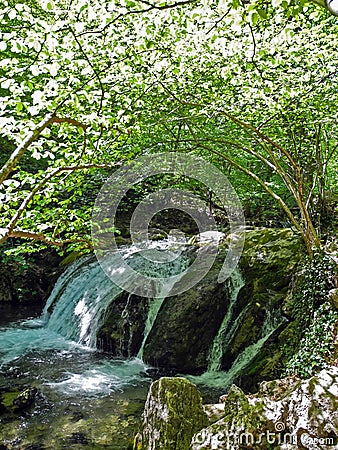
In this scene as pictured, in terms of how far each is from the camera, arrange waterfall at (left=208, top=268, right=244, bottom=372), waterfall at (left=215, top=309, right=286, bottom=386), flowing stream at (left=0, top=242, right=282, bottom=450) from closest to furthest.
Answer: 1. flowing stream at (left=0, top=242, right=282, bottom=450)
2. waterfall at (left=215, top=309, right=286, bottom=386)
3. waterfall at (left=208, top=268, right=244, bottom=372)

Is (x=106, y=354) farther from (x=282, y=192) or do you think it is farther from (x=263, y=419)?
(x=282, y=192)

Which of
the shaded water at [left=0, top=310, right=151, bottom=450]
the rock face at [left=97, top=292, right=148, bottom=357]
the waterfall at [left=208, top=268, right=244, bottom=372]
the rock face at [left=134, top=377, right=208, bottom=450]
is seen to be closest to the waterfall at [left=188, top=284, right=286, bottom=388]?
the waterfall at [left=208, top=268, right=244, bottom=372]

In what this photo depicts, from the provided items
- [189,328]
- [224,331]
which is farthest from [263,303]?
[189,328]

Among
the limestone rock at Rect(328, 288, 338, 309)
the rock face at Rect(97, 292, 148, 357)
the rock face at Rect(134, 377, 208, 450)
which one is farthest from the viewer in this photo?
the rock face at Rect(97, 292, 148, 357)

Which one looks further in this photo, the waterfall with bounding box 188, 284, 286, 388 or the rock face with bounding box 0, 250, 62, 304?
the rock face with bounding box 0, 250, 62, 304

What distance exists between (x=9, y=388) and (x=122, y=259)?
14.3 ft

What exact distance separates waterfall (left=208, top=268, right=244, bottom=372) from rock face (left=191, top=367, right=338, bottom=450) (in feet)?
12.3

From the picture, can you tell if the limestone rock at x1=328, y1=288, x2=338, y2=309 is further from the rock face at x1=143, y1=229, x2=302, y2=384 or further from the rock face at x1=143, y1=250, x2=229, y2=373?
the rock face at x1=143, y1=250, x2=229, y2=373

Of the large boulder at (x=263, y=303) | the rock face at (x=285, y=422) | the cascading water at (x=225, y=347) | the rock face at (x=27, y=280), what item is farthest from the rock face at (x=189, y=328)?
the rock face at (x=27, y=280)

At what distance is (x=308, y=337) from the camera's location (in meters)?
4.96

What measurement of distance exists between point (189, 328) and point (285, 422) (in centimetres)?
431

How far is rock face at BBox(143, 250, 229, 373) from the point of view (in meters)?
6.73

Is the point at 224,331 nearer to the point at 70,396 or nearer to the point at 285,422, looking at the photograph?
the point at 70,396

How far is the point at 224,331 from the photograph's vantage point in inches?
268
